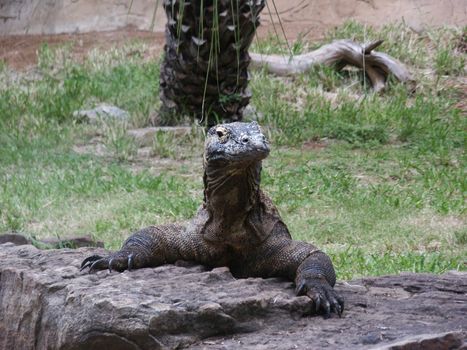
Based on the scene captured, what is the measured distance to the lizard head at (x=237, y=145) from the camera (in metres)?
3.70

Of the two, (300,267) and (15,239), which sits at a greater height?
(300,267)

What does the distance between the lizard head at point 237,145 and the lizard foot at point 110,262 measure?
0.61 meters

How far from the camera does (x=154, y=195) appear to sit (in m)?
8.12

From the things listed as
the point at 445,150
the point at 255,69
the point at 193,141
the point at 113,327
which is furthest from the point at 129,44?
the point at 113,327

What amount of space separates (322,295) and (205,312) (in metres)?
0.51

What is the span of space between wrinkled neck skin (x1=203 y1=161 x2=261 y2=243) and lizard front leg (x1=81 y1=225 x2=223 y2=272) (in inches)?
4.0

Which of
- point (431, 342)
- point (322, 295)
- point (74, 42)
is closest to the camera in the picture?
point (431, 342)

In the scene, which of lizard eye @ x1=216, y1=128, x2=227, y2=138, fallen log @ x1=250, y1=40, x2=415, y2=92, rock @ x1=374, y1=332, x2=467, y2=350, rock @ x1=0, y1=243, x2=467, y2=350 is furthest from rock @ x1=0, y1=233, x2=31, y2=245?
fallen log @ x1=250, y1=40, x2=415, y2=92

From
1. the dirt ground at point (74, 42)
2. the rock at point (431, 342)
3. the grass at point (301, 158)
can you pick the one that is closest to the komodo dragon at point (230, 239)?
the rock at point (431, 342)

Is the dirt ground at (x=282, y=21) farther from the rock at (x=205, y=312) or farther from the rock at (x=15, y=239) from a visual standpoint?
the rock at (x=205, y=312)

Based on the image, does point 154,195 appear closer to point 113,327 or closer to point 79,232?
point 79,232

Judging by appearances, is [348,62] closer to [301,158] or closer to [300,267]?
[301,158]

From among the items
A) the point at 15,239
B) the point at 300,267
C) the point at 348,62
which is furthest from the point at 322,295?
the point at 348,62

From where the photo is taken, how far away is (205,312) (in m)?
3.46
